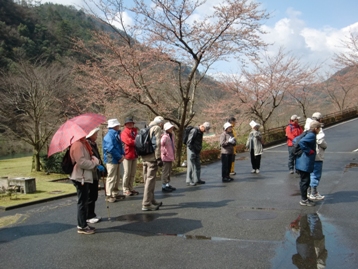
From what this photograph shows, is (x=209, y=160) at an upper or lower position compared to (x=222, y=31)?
lower

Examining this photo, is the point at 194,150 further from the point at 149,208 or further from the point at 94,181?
the point at 94,181

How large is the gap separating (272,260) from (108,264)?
1.96 metres

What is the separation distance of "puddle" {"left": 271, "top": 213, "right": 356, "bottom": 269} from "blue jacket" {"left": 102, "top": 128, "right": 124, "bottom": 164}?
149 inches

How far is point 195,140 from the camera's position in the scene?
8797 millimetres

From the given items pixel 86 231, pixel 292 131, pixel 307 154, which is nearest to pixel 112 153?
pixel 86 231

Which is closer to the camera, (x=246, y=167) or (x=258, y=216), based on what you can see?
(x=258, y=216)

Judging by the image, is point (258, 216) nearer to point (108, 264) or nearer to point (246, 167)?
point (108, 264)

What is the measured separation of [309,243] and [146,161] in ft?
10.7

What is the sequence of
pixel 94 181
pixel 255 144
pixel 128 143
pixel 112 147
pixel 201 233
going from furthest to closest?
pixel 255 144
pixel 128 143
pixel 112 147
pixel 94 181
pixel 201 233

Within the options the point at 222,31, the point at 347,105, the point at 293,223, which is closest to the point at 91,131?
the point at 293,223

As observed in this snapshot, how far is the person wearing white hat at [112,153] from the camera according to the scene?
706cm

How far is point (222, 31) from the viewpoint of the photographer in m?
11.4

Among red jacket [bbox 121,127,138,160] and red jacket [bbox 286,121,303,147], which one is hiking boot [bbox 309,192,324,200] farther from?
red jacket [bbox 121,127,138,160]

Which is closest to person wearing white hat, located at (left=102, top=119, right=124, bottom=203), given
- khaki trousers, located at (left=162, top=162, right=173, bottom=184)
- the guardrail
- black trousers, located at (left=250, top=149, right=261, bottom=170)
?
khaki trousers, located at (left=162, top=162, right=173, bottom=184)
